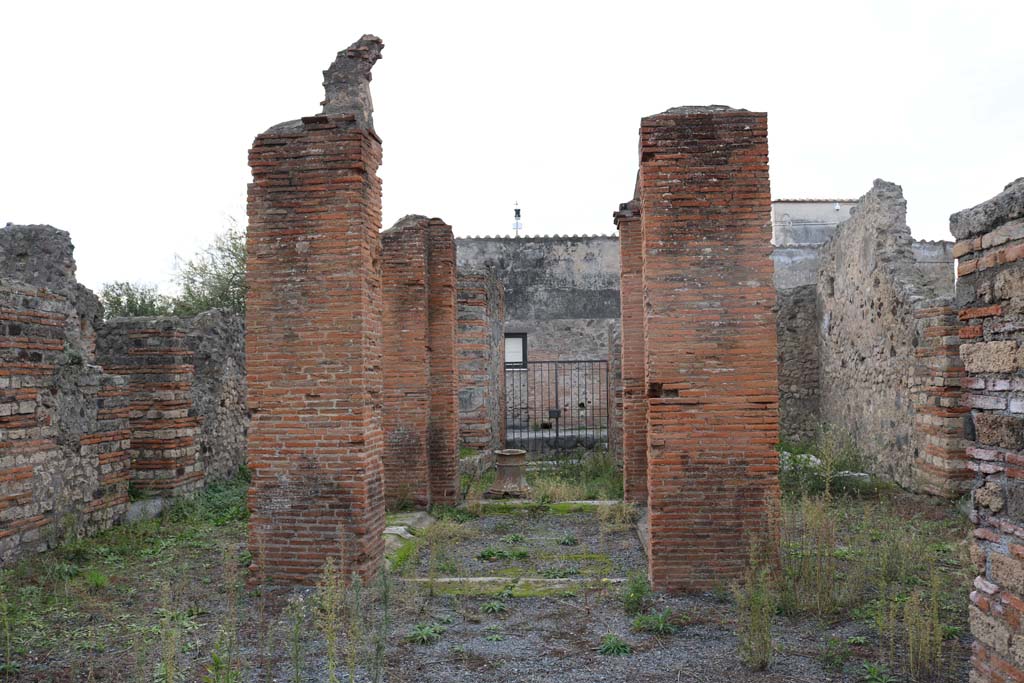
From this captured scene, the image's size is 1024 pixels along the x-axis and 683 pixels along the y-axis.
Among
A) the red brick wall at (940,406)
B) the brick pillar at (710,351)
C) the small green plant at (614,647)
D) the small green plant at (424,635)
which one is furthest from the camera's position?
the red brick wall at (940,406)

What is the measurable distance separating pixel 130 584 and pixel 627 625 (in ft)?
14.3

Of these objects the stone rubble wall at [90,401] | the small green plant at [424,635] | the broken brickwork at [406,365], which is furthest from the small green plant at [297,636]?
A: the broken brickwork at [406,365]

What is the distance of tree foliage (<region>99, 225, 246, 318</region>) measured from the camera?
2008 cm

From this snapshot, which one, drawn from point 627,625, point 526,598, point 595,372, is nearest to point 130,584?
point 526,598

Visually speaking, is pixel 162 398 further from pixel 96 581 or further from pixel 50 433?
pixel 96 581

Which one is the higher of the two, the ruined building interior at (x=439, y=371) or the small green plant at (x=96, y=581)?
the ruined building interior at (x=439, y=371)

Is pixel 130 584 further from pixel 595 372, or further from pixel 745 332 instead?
Answer: pixel 595 372

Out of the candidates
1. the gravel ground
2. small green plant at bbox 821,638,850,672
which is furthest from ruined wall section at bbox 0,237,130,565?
small green plant at bbox 821,638,850,672

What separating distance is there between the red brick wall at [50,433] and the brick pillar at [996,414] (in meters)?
7.64

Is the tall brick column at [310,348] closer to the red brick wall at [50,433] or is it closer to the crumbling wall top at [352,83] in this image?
the crumbling wall top at [352,83]

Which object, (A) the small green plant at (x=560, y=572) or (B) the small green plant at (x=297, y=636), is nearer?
(B) the small green plant at (x=297, y=636)

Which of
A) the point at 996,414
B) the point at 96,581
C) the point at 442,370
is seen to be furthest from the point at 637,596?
the point at 442,370

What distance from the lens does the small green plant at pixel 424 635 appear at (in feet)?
17.3

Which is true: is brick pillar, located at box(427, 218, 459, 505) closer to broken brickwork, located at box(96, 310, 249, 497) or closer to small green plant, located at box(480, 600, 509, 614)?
broken brickwork, located at box(96, 310, 249, 497)
